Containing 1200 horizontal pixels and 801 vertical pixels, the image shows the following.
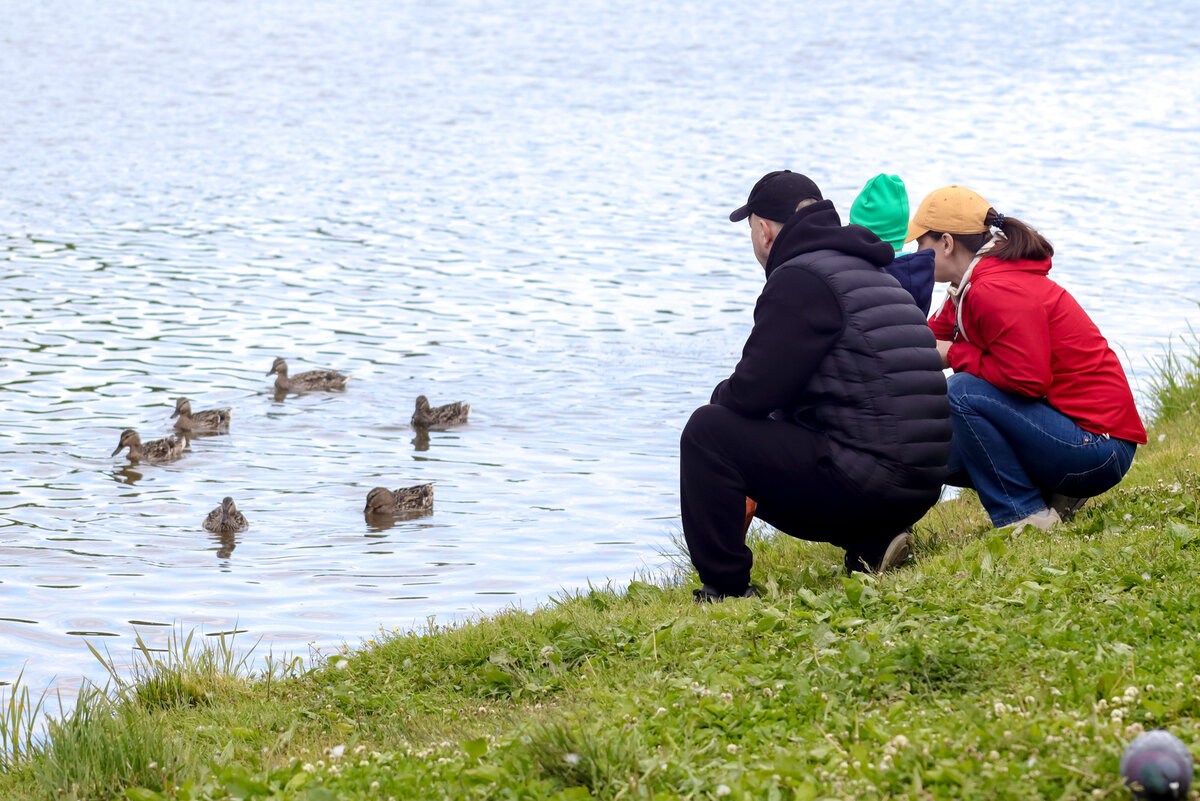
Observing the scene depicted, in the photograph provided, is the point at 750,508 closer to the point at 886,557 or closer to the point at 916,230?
the point at 886,557

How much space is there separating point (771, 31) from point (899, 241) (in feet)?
133

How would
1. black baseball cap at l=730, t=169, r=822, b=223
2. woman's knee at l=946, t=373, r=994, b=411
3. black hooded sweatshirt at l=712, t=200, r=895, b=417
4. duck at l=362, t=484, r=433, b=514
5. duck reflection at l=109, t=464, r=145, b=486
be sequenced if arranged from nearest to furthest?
black hooded sweatshirt at l=712, t=200, r=895, b=417, black baseball cap at l=730, t=169, r=822, b=223, woman's knee at l=946, t=373, r=994, b=411, duck at l=362, t=484, r=433, b=514, duck reflection at l=109, t=464, r=145, b=486

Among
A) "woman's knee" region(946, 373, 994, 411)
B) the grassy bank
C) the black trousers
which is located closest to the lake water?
the grassy bank

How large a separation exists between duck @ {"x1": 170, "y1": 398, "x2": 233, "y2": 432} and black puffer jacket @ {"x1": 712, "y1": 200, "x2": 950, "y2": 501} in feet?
24.7

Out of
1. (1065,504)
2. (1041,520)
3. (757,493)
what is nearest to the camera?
(757,493)

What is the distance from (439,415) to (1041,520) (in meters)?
7.20

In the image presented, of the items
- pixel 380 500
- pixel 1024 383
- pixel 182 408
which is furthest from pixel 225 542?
pixel 1024 383

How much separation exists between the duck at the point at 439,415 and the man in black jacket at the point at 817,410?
657 cm

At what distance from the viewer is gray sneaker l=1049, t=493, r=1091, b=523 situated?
7.61 meters

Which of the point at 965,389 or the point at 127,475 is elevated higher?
the point at 965,389

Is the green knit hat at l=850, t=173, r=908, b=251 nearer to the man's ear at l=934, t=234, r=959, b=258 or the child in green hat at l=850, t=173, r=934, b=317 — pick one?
the child in green hat at l=850, t=173, r=934, b=317

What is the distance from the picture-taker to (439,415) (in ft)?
43.6

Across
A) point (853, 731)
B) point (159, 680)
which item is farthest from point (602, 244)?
point (853, 731)

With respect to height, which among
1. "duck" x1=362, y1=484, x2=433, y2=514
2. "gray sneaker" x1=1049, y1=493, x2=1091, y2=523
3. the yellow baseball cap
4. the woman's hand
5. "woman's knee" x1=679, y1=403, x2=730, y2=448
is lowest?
"duck" x1=362, y1=484, x2=433, y2=514
